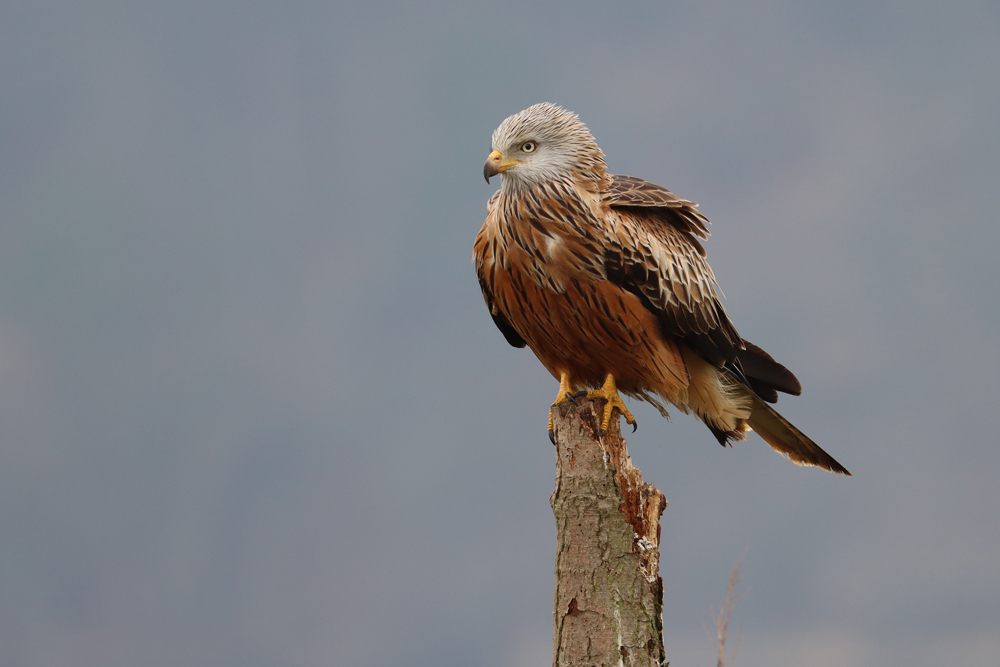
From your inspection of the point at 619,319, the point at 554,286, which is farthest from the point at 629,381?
the point at 554,286

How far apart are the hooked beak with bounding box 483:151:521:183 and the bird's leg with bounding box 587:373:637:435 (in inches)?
51.6

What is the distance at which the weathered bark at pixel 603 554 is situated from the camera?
405 centimetres

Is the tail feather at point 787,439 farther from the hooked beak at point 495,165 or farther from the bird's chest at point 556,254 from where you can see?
the hooked beak at point 495,165

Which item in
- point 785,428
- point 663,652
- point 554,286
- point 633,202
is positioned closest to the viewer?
point 663,652

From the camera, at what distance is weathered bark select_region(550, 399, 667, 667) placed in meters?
4.05

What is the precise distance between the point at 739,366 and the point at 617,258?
4.39ft

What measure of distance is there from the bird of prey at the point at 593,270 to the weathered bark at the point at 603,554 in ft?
0.83

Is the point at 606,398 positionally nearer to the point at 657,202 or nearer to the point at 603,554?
the point at 603,554

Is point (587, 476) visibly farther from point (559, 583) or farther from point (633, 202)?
point (633, 202)

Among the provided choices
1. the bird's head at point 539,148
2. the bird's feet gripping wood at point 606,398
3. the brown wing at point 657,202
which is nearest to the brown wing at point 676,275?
the brown wing at point 657,202

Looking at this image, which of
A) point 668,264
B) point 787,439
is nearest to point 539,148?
point 668,264

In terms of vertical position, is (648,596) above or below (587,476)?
below

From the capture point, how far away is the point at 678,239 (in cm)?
507

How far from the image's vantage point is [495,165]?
4469 mm
